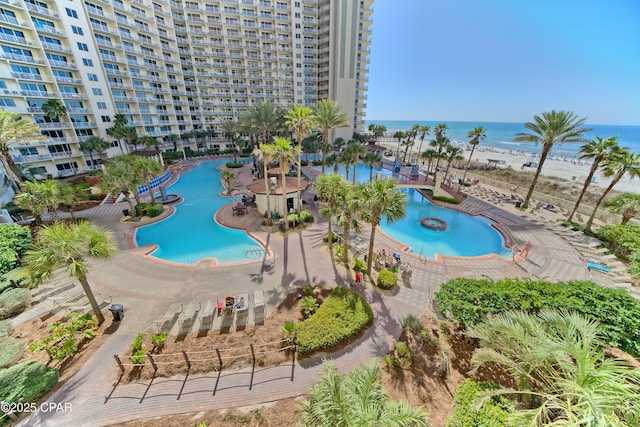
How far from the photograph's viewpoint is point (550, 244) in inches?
849

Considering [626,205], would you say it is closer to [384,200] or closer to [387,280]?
[387,280]

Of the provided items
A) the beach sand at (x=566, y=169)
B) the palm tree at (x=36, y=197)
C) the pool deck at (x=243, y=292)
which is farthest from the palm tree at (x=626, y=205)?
the palm tree at (x=36, y=197)

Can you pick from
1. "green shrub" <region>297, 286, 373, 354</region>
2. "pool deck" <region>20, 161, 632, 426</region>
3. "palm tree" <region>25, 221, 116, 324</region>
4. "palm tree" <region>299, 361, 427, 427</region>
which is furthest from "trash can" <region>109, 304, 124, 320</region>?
"palm tree" <region>299, 361, 427, 427</region>

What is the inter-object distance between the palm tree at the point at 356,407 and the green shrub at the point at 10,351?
13.2 meters

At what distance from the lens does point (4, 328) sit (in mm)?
11664

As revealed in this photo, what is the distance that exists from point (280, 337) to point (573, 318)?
11172 mm

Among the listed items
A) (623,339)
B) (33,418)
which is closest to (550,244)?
(623,339)

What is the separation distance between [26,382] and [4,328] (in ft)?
18.4

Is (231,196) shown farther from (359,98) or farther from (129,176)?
(359,98)

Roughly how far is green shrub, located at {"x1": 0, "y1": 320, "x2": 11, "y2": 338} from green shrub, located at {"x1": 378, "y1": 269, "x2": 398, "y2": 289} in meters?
19.9

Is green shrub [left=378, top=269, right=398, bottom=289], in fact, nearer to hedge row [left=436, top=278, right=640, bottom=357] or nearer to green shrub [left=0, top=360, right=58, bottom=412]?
hedge row [left=436, top=278, right=640, bottom=357]

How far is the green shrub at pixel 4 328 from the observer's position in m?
11.4

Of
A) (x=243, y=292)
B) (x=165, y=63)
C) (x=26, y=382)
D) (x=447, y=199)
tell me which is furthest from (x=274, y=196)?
(x=165, y=63)

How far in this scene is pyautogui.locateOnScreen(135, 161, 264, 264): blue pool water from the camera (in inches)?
768
